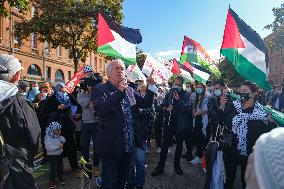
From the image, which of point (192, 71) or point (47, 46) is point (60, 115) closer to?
point (192, 71)

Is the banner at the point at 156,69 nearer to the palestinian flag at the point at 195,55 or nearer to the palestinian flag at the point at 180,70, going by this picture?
the palestinian flag at the point at 180,70

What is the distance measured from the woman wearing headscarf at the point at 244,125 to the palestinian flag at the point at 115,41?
2504 millimetres

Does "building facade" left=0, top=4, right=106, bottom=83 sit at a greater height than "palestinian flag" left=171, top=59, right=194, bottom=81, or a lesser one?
greater

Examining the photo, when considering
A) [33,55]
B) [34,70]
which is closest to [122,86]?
[33,55]

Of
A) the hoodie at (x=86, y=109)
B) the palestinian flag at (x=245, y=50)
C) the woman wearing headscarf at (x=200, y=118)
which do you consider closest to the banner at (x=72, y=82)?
the hoodie at (x=86, y=109)

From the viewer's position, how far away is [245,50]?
19.7ft

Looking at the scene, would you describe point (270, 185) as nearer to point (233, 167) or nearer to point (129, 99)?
point (129, 99)

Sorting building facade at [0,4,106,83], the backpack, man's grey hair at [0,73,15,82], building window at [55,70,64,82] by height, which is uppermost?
building facade at [0,4,106,83]

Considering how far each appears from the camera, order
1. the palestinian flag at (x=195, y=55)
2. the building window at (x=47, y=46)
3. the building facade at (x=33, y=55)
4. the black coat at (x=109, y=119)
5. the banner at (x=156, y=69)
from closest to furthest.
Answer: the black coat at (x=109, y=119) → the banner at (x=156, y=69) → the palestinian flag at (x=195, y=55) → the building facade at (x=33, y=55) → the building window at (x=47, y=46)

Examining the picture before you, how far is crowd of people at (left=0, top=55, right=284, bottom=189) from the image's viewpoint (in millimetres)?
3105

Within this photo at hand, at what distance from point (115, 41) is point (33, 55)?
32.1 metres

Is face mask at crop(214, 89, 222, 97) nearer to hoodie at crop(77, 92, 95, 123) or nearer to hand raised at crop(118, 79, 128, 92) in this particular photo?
hoodie at crop(77, 92, 95, 123)

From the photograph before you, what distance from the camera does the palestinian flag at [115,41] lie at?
6855 millimetres

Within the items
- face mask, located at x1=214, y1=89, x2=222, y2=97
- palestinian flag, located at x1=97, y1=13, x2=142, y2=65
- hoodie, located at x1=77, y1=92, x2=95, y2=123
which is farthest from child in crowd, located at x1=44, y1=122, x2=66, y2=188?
face mask, located at x1=214, y1=89, x2=222, y2=97
